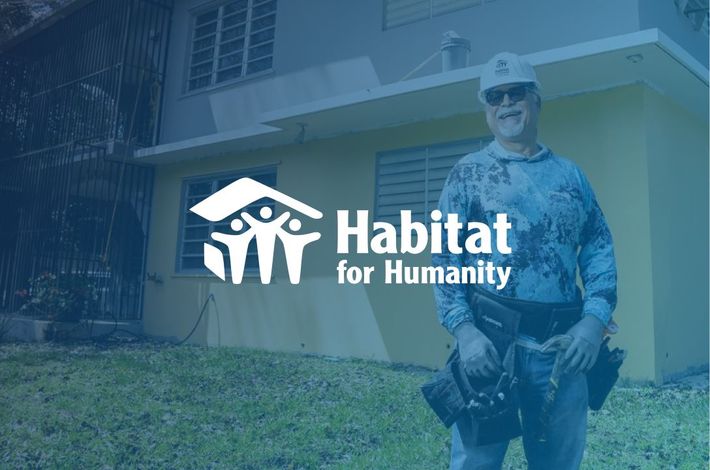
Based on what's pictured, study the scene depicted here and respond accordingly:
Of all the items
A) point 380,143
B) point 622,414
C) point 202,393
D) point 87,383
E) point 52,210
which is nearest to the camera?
point 622,414

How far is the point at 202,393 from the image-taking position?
4.26 m

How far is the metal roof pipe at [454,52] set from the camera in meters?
4.98

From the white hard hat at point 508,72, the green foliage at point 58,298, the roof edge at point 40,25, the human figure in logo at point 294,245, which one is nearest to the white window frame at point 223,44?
the roof edge at point 40,25

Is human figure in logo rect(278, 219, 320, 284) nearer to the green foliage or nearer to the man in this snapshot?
the green foliage

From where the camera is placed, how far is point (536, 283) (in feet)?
7.21

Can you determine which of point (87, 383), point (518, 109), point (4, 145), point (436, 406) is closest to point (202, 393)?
point (87, 383)

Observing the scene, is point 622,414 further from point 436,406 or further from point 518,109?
point 518,109

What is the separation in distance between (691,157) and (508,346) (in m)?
3.62

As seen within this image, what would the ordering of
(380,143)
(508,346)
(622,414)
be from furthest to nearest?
(380,143) < (622,414) < (508,346)

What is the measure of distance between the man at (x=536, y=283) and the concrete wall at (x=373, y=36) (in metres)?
2.73

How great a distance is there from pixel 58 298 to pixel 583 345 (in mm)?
6123

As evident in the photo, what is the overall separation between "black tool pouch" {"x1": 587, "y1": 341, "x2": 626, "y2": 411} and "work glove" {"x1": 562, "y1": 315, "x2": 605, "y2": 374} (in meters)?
0.09

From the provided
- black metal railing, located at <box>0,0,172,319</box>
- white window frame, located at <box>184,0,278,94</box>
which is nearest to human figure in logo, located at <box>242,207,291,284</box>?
white window frame, located at <box>184,0,278,94</box>

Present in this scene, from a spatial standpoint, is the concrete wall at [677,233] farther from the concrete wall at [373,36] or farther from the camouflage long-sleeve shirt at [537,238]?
the camouflage long-sleeve shirt at [537,238]
